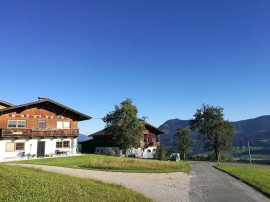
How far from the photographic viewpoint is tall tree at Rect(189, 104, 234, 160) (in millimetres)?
68562

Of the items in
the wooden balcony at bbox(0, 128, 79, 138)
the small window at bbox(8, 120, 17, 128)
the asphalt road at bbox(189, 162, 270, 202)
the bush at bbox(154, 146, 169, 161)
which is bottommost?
the asphalt road at bbox(189, 162, 270, 202)

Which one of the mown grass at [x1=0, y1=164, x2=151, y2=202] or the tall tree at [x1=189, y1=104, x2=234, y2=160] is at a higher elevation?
the tall tree at [x1=189, y1=104, x2=234, y2=160]

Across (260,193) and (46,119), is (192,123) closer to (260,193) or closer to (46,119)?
(46,119)

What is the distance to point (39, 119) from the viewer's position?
46656 millimetres

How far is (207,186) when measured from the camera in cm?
2014

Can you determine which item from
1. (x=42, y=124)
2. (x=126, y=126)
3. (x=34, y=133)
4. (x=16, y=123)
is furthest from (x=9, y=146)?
(x=126, y=126)

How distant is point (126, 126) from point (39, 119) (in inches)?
665

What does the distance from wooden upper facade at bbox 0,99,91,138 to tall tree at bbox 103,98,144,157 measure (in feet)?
21.9

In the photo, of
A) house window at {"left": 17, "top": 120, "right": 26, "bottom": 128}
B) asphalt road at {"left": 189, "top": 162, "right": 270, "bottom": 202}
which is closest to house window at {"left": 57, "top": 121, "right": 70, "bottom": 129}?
house window at {"left": 17, "top": 120, "right": 26, "bottom": 128}

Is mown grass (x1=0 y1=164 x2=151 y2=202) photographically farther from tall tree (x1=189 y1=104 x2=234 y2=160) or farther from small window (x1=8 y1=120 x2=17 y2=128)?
tall tree (x1=189 y1=104 x2=234 y2=160)

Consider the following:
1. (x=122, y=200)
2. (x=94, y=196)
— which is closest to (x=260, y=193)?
(x=122, y=200)

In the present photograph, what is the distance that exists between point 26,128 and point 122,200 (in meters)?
35.4

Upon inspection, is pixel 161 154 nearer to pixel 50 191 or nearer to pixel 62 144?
pixel 62 144

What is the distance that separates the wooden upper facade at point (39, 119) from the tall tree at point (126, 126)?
6689 millimetres
